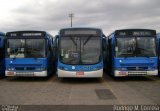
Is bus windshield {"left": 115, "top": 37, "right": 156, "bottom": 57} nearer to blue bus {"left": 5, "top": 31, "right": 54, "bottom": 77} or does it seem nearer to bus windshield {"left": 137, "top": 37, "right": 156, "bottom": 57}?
bus windshield {"left": 137, "top": 37, "right": 156, "bottom": 57}

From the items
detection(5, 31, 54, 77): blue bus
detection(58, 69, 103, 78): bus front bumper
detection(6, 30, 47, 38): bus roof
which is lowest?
detection(58, 69, 103, 78): bus front bumper

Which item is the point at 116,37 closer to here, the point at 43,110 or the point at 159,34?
the point at 159,34

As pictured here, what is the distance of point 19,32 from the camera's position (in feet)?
64.8

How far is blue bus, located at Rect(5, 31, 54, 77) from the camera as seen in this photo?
19.4 meters

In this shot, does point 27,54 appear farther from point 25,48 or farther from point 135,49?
point 135,49

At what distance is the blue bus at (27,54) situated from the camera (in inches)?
762

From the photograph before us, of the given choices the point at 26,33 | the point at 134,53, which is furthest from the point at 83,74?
the point at 26,33

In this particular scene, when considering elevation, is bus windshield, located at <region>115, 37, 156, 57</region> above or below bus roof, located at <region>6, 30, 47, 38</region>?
below

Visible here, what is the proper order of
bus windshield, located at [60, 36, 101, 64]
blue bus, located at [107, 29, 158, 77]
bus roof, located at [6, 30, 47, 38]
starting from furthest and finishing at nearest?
bus roof, located at [6, 30, 47, 38] → blue bus, located at [107, 29, 158, 77] → bus windshield, located at [60, 36, 101, 64]

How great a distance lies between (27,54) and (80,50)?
130 inches

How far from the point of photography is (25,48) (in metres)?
19.6

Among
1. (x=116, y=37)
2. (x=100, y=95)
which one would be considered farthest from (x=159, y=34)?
(x=100, y=95)

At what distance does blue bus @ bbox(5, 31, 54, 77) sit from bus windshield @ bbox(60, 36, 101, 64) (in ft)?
4.87

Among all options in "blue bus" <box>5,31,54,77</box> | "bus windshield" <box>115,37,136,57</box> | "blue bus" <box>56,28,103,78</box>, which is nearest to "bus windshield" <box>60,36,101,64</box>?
"blue bus" <box>56,28,103,78</box>
